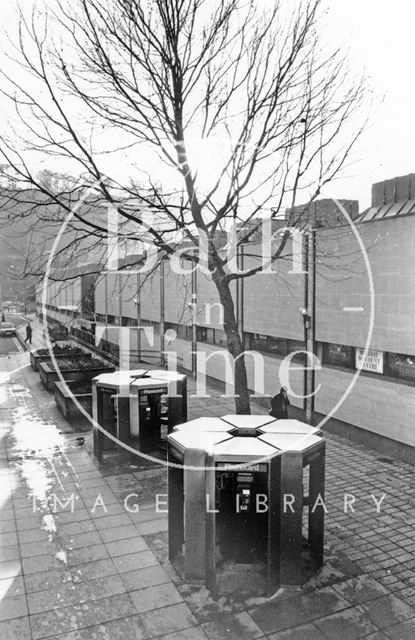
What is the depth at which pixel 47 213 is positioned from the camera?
1145 centimetres

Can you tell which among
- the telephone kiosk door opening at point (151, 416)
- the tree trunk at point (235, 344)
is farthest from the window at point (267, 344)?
the telephone kiosk door opening at point (151, 416)

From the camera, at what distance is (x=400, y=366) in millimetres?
11898

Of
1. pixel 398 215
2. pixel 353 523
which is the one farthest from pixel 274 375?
pixel 353 523

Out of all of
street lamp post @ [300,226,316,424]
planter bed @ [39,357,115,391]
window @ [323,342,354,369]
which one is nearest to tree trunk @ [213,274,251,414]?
window @ [323,342,354,369]

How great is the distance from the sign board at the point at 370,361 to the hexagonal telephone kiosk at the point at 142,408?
4585 millimetres

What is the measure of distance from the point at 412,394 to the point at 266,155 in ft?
19.9

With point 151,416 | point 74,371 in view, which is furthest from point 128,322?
point 151,416

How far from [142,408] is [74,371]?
8.77 meters

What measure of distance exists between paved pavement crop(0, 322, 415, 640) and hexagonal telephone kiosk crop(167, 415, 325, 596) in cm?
40

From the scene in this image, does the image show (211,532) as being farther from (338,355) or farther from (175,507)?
(338,355)

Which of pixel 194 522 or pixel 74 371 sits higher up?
pixel 74 371

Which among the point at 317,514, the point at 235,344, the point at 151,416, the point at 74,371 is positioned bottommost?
the point at 317,514

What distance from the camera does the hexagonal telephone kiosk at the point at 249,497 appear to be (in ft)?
21.5

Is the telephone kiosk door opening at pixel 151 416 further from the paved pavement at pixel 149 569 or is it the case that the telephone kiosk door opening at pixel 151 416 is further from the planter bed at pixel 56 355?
the planter bed at pixel 56 355
